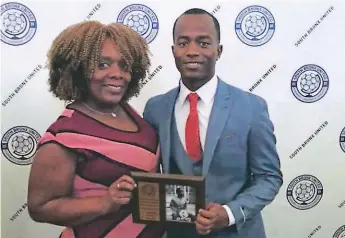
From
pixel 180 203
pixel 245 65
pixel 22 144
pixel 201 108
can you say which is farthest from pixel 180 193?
pixel 22 144

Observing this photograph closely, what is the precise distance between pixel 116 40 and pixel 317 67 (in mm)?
699

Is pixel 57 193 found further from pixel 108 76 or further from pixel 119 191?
pixel 108 76

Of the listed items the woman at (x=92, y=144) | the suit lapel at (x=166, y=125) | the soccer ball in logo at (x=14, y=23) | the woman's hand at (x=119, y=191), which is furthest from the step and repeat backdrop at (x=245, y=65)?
the woman's hand at (x=119, y=191)

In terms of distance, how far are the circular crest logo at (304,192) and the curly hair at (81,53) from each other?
0.70 metres

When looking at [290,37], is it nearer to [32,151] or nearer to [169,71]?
[169,71]

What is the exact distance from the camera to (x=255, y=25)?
1.54m

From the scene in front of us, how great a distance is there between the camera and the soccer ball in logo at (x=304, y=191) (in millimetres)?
1612

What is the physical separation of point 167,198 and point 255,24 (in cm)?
68

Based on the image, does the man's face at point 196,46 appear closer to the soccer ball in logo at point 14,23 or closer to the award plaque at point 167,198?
the award plaque at point 167,198

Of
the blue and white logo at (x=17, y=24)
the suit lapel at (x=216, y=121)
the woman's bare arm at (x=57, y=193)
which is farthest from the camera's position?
the blue and white logo at (x=17, y=24)

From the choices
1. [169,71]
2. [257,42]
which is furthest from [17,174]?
[257,42]

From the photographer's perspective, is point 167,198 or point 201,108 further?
point 201,108

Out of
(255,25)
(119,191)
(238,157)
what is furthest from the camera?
(255,25)

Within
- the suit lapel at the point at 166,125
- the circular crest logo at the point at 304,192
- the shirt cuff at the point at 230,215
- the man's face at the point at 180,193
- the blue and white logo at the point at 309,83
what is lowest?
the man's face at the point at 180,193
